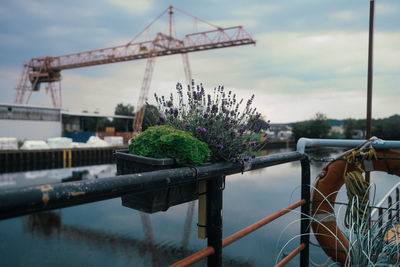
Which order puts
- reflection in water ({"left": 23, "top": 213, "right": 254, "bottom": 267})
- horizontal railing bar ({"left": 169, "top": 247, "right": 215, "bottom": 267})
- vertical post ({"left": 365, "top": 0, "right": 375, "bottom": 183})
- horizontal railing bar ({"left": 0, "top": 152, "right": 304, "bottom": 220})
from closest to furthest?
horizontal railing bar ({"left": 0, "top": 152, "right": 304, "bottom": 220}) → horizontal railing bar ({"left": 169, "top": 247, "right": 215, "bottom": 267}) → vertical post ({"left": 365, "top": 0, "right": 375, "bottom": 183}) → reflection in water ({"left": 23, "top": 213, "right": 254, "bottom": 267})

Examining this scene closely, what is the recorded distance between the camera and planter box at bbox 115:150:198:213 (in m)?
0.98

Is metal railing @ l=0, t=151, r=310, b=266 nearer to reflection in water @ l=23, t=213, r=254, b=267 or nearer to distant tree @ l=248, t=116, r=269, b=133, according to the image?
distant tree @ l=248, t=116, r=269, b=133

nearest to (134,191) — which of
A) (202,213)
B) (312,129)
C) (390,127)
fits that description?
(202,213)

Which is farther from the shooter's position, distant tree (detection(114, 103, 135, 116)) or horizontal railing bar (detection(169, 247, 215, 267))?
distant tree (detection(114, 103, 135, 116))

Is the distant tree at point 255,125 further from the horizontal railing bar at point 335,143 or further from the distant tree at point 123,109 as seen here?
the distant tree at point 123,109

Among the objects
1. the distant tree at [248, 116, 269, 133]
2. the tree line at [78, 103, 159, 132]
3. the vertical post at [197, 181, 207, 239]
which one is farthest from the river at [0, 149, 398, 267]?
the tree line at [78, 103, 159, 132]

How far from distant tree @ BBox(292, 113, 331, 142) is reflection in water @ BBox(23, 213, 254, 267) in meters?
37.3

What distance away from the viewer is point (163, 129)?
1.16m

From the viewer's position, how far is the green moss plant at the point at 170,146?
39.3 inches

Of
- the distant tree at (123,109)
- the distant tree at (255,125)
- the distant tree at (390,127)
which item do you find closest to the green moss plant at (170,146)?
the distant tree at (255,125)

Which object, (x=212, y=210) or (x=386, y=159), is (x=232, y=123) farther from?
(x=386, y=159)

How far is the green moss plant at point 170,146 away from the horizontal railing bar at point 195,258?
265 millimetres

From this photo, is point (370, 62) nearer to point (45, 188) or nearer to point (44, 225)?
point (45, 188)

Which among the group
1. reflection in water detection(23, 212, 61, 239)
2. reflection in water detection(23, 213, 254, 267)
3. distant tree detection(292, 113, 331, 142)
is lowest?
reflection in water detection(23, 212, 61, 239)
